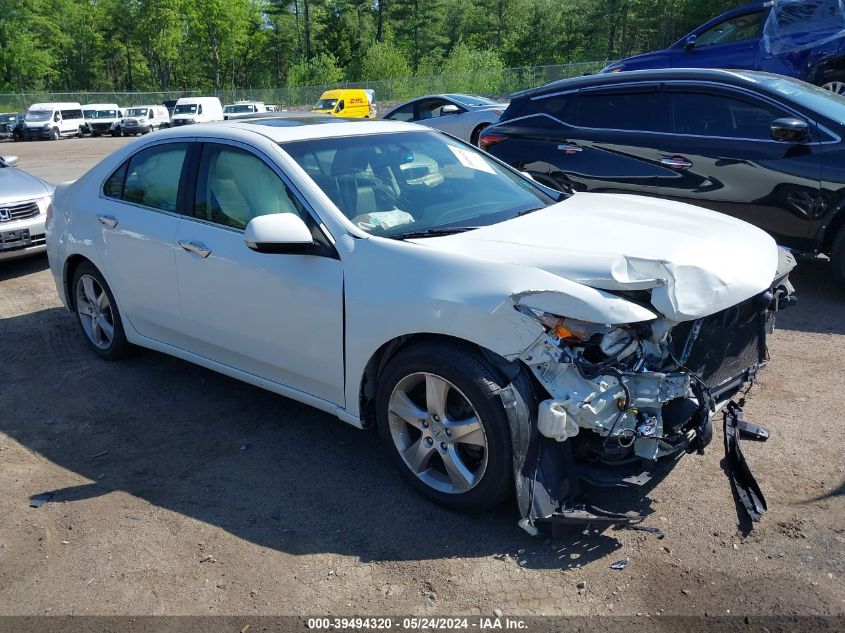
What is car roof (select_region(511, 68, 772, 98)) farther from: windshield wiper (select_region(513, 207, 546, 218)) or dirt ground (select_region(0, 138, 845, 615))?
windshield wiper (select_region(513, 207, 546, 218))

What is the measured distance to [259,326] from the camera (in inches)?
156

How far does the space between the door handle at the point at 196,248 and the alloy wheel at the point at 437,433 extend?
1501 mm

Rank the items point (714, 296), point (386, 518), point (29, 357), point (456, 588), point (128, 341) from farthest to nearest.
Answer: point (29, 357), point (128, 341), point (386, 518), point (714, 296), point (456, 588)

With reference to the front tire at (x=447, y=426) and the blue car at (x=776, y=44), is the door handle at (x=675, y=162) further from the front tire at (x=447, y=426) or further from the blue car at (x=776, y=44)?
the blue car at (x=776, y=44)

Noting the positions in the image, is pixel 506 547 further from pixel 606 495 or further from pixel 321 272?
pixel 321 272

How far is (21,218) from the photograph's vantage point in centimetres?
816

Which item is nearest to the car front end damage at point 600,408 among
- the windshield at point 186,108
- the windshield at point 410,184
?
the windshield at point 410,184

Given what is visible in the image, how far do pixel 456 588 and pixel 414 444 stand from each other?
2.52 feet

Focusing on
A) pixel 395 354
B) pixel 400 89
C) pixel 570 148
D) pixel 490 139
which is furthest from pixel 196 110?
pixel 395 354

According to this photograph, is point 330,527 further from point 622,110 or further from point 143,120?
point 143,120

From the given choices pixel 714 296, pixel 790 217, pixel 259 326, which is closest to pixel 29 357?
pixel 259 326

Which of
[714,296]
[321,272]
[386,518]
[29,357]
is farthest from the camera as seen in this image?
[29,357]

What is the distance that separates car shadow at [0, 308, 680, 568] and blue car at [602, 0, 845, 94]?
9.40 m

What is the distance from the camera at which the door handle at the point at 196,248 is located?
419 centimetres
